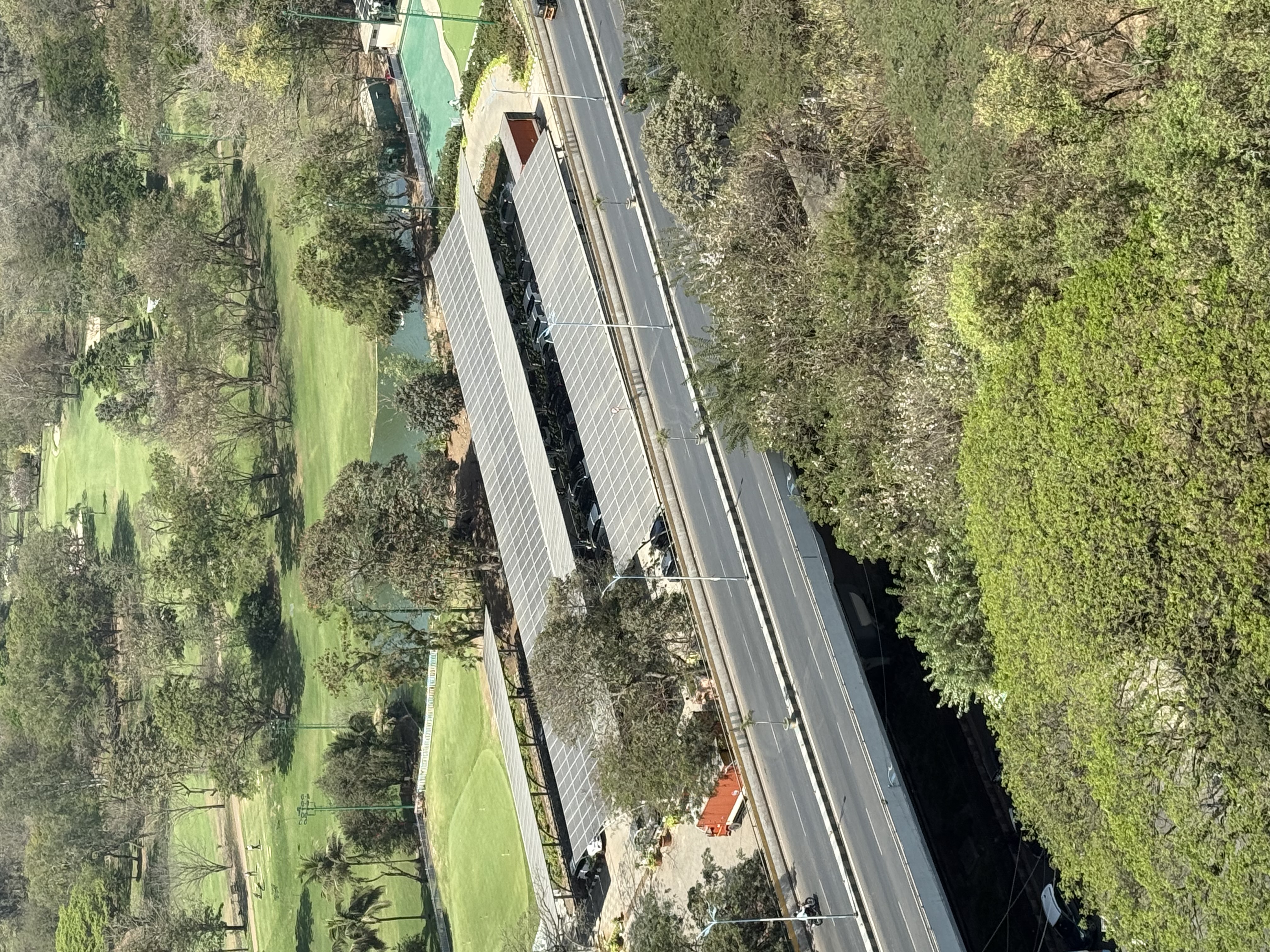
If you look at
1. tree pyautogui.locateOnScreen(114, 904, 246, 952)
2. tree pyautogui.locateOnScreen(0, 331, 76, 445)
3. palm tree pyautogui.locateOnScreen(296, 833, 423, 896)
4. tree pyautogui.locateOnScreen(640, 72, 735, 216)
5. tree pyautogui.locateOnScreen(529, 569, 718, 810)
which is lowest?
tree pyautogui.locateOnScreen(529, 569, 718, 810)

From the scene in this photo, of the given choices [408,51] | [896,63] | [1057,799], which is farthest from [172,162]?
[1057,799]

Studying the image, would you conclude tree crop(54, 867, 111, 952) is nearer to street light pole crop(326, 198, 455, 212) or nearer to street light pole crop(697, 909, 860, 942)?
street light pole crop(326, 198, 455, 212)

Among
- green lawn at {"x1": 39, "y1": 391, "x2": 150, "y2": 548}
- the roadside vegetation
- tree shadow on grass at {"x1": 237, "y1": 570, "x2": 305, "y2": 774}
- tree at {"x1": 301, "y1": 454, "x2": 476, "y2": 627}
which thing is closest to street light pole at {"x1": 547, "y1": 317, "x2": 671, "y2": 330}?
the roadside vegetation

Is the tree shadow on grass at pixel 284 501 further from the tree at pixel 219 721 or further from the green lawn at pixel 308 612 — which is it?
the tree at pixel 219 721

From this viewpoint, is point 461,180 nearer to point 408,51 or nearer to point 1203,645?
point 408,51

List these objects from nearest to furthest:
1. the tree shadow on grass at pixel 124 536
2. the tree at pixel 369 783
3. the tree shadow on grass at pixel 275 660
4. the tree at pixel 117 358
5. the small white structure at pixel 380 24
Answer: the tree at pixel 369 783, the small white structure at pixel 380 24, the tree shadow on grass at pixel 275 660, the tree shadow on grass at pixel 124 536, the tree at pixel 117 358

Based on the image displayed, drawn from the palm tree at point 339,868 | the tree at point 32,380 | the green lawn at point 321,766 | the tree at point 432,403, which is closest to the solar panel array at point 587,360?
the tree at point 432,403

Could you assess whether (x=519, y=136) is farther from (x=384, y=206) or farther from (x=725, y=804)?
(x=725, y=804)
